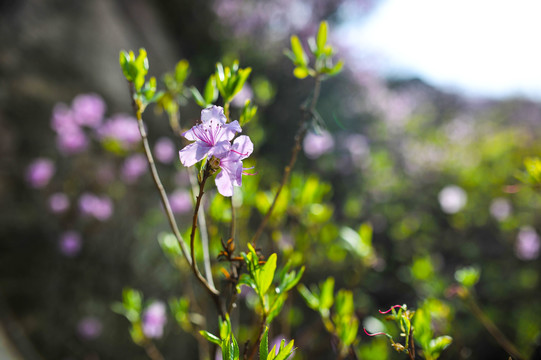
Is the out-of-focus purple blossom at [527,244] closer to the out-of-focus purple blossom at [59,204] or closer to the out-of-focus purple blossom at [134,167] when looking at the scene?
the out-of-focus purple blossom at [134,167]

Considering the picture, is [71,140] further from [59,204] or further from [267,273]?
[267,273]

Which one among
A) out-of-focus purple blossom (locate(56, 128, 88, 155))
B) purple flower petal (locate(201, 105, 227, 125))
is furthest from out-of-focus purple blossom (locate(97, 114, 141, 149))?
purple flower petal (locate(201, 105, 227, 125))

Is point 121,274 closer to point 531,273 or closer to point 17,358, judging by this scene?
point 17,358

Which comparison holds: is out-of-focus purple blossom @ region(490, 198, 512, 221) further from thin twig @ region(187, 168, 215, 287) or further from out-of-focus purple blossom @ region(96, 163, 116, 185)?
out-of-focus purple blossom @ region(96, 163, 116, 185)

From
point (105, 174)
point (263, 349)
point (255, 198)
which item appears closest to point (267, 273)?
point (263, 349)

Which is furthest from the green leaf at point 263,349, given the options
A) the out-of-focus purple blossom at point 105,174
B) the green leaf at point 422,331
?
the out-of-focus purple blossom at point 105,174
